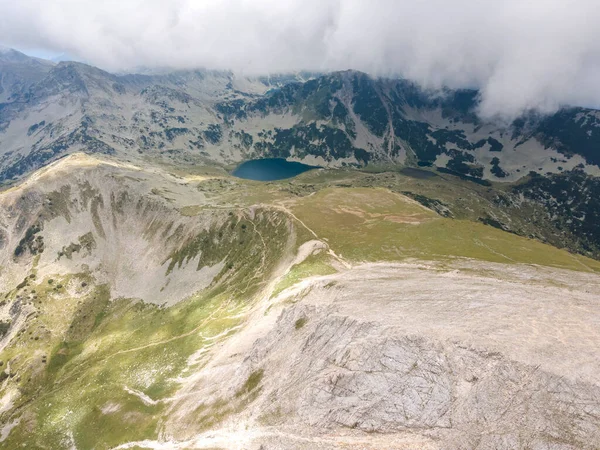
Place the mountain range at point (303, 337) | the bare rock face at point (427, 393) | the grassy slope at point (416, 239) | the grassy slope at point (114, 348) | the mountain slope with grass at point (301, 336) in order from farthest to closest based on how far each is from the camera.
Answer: the grassy slope at point (416, 239) < the grassy slope at point (114, 348) < the mountain slope with grass at point (301, 336) < the mountain range at point (303, 337) < the bare rock face at point (427, 393)

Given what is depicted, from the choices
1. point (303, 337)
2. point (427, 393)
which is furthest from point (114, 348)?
point (427, 393)

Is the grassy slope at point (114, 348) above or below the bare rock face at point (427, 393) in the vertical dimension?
below

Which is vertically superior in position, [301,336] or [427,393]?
[427,393]

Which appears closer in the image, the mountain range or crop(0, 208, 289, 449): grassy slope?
the mountain range

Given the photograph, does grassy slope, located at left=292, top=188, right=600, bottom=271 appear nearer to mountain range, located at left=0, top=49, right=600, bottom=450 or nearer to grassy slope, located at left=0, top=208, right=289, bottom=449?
mountain range, located at left=0, top=49, right=600, bottom=450

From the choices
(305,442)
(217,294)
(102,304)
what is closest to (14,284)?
(102,304)

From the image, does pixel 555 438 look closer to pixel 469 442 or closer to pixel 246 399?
pixel 469 442

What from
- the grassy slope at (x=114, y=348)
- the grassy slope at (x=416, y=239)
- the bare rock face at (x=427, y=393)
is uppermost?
the grassy slope at (x=416, y=239)

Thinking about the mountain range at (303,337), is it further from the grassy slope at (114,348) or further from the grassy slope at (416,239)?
the grassy slope at (416,239)

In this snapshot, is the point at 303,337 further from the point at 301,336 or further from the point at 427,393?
the point at 427,393

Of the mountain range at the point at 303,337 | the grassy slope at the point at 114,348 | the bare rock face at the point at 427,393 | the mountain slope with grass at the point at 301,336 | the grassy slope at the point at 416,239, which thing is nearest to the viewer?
the bare rock face at the point at 427,393

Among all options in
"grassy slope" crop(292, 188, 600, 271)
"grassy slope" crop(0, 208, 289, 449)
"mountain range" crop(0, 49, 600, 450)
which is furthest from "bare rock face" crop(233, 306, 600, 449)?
"grassy slope" crop(292, 188, 600, 271)

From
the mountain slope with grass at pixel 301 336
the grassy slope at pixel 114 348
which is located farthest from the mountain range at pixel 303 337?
the grassy slope at pixel 114 348

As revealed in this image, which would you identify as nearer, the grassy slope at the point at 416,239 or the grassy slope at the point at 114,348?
the grassy slope at the point at 114,348
